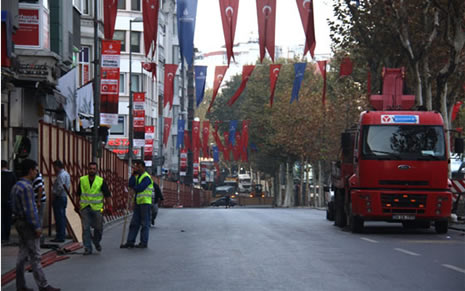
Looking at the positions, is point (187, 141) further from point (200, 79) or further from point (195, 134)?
point (200, 79)

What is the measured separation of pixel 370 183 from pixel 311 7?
6322 mm

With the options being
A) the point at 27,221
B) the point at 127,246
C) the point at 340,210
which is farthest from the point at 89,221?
the point at 340,210

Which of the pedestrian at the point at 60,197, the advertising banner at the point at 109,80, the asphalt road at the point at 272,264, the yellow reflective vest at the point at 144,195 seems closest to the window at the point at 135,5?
the advertising banner at the point at 109,80

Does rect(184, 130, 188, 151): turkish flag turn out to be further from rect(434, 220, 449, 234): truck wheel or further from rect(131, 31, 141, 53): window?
rect(434, 220, 449, 234): truck wheel

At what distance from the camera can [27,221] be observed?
12.1 meters

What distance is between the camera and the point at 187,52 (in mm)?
31922

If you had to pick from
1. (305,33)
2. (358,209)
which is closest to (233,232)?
(358,209)

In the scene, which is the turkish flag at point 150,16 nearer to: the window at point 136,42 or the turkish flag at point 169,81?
the turkish flag at point 169,81

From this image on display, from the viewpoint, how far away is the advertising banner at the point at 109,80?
113 ft

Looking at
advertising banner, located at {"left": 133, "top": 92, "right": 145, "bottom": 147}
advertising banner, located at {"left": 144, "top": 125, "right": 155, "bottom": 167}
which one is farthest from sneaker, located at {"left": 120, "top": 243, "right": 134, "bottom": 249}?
advertising banner, located at {"left": 144, "top": 125, "right": 155, "bottom": 167}

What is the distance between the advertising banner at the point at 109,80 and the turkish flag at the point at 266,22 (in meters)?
6.37

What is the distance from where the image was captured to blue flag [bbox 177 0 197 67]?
99.7 feet

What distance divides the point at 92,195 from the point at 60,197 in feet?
12.0

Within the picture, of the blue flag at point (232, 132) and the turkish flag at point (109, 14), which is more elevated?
the turkish flag at point (109, 14)
